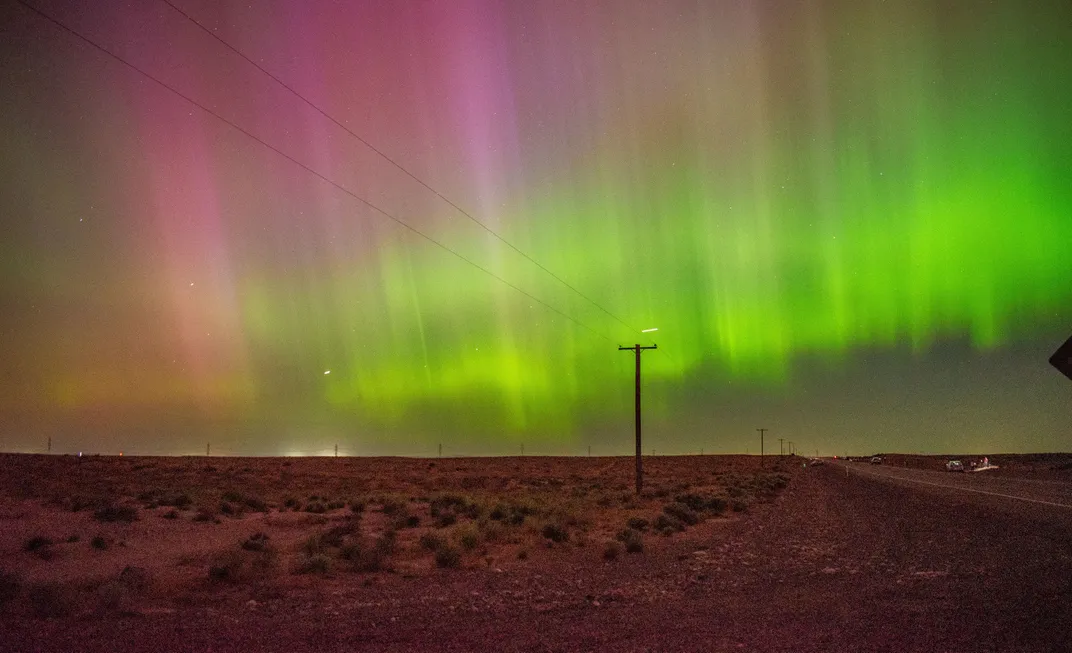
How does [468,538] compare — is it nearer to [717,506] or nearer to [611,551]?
[611,551]

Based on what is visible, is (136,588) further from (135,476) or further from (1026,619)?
(135,476)

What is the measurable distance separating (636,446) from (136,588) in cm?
3630

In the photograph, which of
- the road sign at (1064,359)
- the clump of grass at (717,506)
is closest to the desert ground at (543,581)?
the clump of grass at (717,506)

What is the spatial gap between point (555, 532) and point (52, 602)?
1598 centimetres

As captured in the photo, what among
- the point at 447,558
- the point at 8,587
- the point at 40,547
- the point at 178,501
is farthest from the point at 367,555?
the point at 178,501

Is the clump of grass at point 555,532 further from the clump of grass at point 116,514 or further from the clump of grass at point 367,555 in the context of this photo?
the clump of grass at point 116,514

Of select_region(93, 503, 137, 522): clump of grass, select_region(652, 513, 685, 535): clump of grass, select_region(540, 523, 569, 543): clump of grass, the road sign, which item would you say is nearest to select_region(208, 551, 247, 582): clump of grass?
select_region(540, 523, 569, 543): clump of grass

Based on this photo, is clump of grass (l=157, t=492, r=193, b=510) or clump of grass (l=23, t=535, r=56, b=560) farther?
clump of grass (l=157, t=492, r=193, b=510)

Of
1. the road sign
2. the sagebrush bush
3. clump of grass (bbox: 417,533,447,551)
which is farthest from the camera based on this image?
clump of grass (bbox: 417,533,447,551)

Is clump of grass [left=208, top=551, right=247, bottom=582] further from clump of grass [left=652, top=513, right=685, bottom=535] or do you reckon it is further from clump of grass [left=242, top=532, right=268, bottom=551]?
clump of grass [left=652, top=513, right=685, bottom=535]

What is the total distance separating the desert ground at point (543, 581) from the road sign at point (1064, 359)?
155 inches

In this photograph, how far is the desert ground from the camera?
1109 cm

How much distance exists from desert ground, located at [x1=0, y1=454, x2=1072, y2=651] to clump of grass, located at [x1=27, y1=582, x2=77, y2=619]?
5 centimetres

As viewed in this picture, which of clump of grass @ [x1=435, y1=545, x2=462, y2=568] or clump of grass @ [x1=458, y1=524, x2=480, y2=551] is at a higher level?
clump of grass @ [x1=435, y1=545, x2=462, y2=568]
